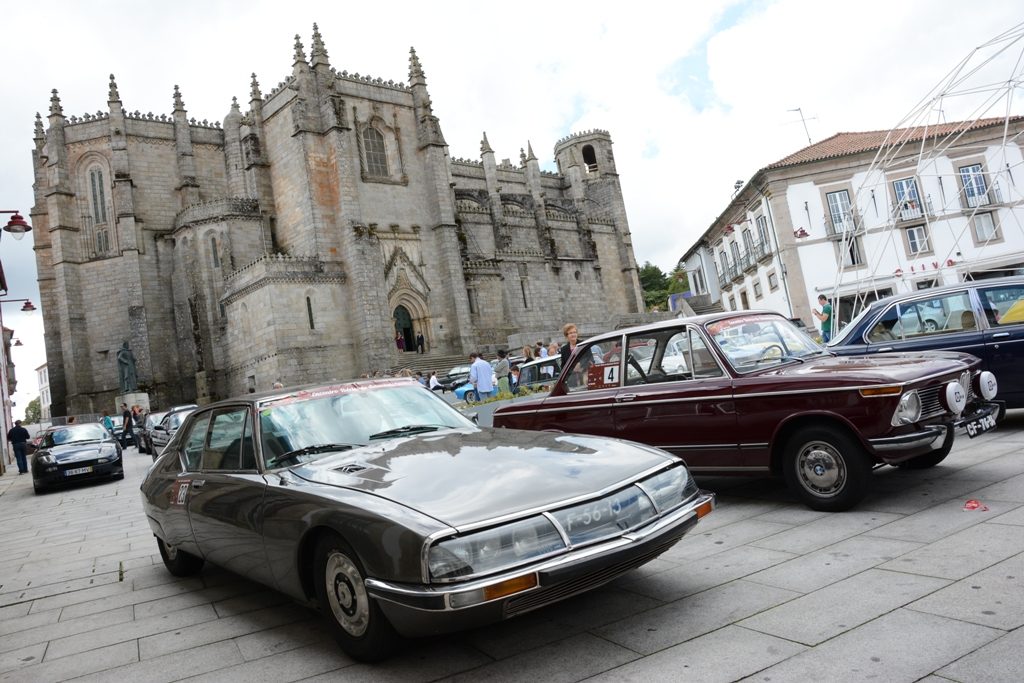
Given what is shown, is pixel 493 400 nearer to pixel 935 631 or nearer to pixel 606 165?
pixel 935 631

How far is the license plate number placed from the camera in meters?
4.91

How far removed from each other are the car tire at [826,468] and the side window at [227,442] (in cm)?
380

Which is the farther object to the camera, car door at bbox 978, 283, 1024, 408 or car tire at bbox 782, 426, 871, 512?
car door at bbox 978, 283, 1024, 408

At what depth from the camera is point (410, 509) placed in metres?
2.95

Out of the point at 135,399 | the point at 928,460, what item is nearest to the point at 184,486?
the point at 928,460

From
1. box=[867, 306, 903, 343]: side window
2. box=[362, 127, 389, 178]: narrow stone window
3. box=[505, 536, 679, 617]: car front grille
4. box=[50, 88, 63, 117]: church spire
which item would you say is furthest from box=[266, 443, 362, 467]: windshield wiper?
box=[50, 88, 63, 117]: church spire

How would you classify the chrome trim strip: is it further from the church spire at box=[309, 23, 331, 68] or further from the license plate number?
the church spire at box=[309, 23, 331, 68]

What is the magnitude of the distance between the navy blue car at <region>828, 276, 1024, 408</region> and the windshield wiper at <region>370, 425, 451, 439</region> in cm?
556

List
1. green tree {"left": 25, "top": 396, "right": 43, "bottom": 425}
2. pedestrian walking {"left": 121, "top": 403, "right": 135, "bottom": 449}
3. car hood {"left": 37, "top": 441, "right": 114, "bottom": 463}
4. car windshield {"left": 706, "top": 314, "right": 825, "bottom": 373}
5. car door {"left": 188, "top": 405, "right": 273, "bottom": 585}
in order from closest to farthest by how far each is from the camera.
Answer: car door {"left": 188, "top": 405, "right": 273, "bottom": 585} < car windshield {"left": 706, "top": 314, "right": 825, "bottom": 373} < car hood {"left": 37, "top": 441, "right": 114, "bottom": 463} < pedestrian walking {"left": 121, "top": 403, "right": 135, "bottom": 449} < green tree {"left": 25, "top": 396, "right": 43, "bottom": 425}

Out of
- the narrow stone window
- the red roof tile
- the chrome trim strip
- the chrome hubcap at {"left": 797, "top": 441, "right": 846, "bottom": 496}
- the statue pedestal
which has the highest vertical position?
the narrow stone window

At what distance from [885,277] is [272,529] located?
31642 millimetres

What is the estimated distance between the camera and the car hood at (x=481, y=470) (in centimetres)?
301

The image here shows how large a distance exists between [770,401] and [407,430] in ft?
8.91

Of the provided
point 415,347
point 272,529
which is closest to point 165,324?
point 415,347
